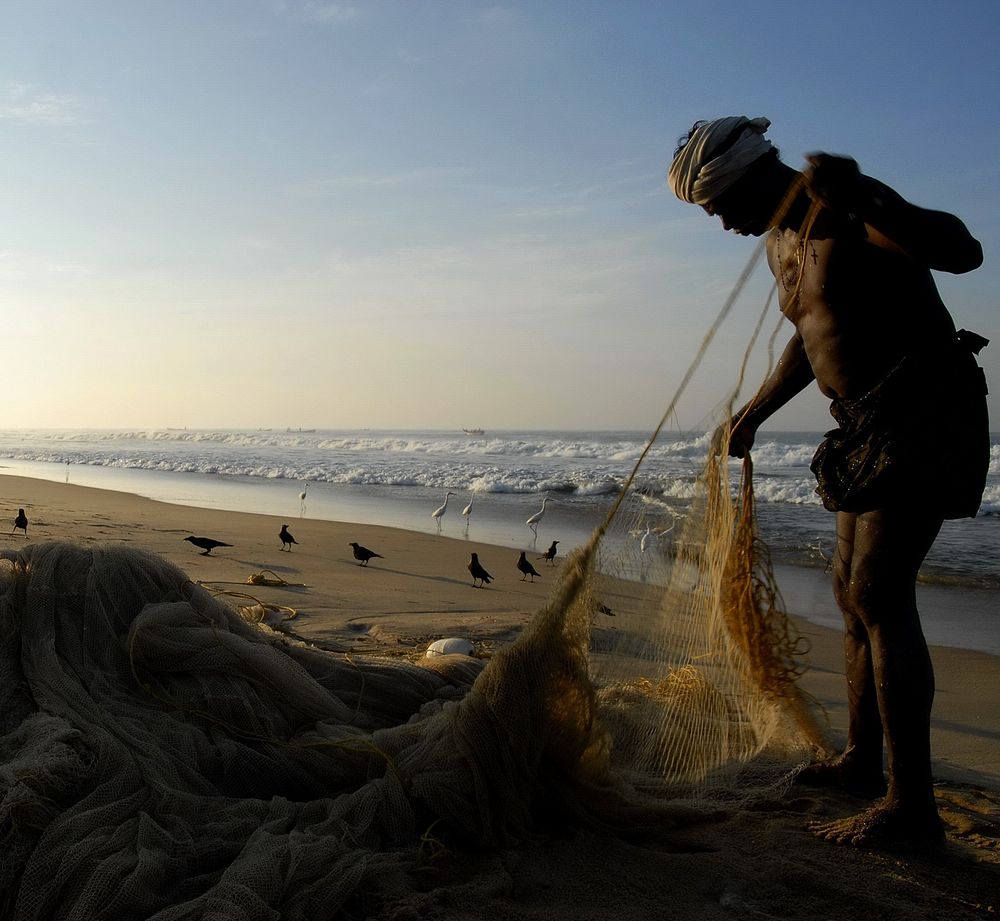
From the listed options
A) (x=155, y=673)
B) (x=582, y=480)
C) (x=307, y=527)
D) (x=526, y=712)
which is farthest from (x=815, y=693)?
(x=582, y=480)

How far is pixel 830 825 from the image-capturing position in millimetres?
2783

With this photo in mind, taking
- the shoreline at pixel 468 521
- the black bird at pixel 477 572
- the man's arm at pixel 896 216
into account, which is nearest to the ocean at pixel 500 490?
the shoreline at pixel 468 521

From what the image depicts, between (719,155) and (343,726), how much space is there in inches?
97.2

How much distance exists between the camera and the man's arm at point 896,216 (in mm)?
2408

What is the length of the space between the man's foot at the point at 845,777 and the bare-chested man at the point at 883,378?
43cm

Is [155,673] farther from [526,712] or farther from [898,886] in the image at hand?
[898,886]

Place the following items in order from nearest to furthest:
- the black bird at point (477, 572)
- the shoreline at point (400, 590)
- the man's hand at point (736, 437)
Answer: the man's hand at point (736, 437)
the shoreline at point (400, 590)
the black bird at point (477, 572)

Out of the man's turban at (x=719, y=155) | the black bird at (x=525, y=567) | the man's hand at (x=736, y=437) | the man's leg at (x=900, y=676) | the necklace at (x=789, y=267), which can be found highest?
the man's turban at (x=719, y=155)

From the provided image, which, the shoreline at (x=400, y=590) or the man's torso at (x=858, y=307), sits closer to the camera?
the man's torso at (x=858, y=307)

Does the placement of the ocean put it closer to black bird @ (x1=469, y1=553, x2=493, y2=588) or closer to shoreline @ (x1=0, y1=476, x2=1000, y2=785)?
shoreline @ (x1=0, y1=476, x2=1000, y2=785)

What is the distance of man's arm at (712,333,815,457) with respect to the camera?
3342 mm

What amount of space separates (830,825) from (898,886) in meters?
0.35

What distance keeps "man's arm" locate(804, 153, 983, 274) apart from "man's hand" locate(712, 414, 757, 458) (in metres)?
1.12

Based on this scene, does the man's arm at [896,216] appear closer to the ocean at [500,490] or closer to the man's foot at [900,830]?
the ocean at [500,490]
